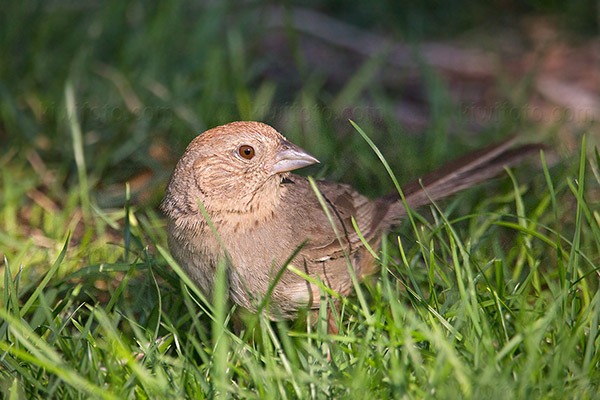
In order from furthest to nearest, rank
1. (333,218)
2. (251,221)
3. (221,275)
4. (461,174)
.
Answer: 1. (461,174)
2. (333,218)
3. (251,221)
4. (221,275)

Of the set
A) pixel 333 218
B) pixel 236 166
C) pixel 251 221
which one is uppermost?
pixel 236 166

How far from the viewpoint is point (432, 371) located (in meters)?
2.54

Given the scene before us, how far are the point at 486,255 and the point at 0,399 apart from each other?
2.46 m

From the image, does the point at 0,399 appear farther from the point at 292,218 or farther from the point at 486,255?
the point at 486,255

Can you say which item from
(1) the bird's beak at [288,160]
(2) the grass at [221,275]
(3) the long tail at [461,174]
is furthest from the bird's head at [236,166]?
(3) the long tail at [461,174]

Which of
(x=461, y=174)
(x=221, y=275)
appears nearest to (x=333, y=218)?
(x=461, y=174)

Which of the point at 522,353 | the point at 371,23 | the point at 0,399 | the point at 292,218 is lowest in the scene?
the point at 0,399

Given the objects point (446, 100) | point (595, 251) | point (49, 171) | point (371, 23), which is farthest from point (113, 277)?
point (371, 23)

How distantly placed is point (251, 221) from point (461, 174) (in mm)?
1303

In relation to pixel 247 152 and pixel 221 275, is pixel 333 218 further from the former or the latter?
pixel 221 275

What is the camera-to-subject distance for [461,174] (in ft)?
12.8

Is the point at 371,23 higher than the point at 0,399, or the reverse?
the point at 371,23

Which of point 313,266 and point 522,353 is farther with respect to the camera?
point 313,266

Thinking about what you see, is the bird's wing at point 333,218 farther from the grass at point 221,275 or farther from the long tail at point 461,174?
the grass at point 221,275
